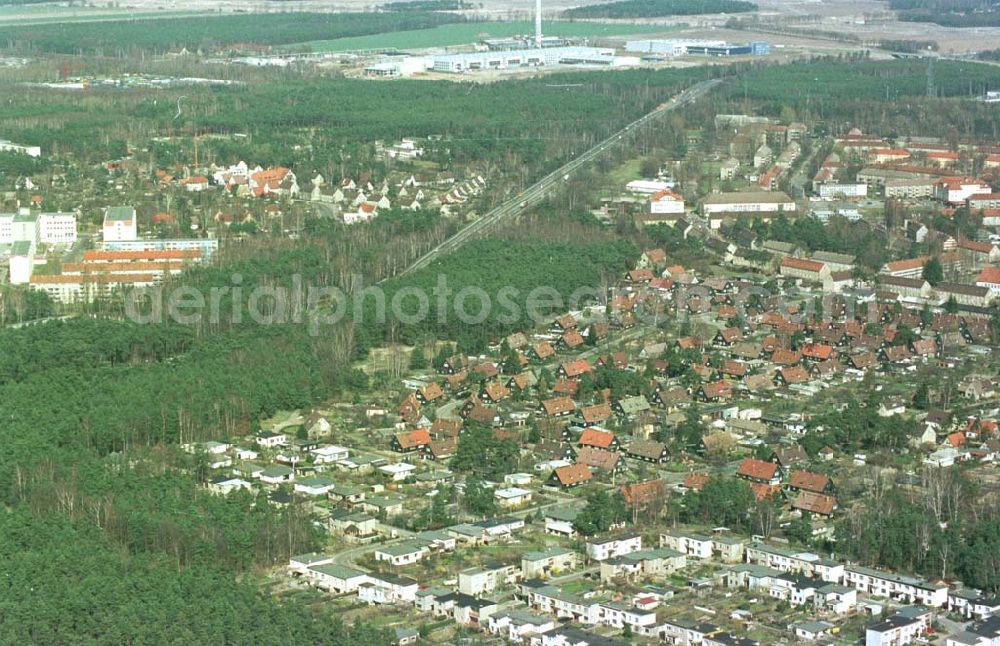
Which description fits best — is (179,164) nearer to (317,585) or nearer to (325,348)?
(325,348)

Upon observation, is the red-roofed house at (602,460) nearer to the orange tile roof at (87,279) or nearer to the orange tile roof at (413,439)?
the orange tile roof at (413,439)

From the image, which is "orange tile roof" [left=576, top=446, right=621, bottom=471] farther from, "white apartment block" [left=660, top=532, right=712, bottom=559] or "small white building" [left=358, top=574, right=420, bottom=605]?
"small white building" [left=358, top=574, right=420, bottom=605]

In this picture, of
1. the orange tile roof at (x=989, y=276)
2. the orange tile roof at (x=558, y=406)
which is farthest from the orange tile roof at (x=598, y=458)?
the orange tile roof at (x=989, y=276)

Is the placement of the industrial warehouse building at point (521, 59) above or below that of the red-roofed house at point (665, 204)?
above

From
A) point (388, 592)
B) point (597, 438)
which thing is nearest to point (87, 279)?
point (597, 438)

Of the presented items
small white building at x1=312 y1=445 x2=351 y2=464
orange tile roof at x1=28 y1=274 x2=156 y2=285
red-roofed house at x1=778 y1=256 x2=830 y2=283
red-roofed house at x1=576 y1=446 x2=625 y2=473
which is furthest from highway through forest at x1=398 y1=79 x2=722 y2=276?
red-roofed house at x1=576 y1=446 x2=625 y2=473

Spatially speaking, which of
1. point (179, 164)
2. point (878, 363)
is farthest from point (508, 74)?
point (878, 363)

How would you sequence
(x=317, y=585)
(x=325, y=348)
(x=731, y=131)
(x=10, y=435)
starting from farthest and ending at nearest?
1. (x=731, y=131)
2. (x=325, y=348)
3. (x=10, y=435)
4. (x=317, y=585)
